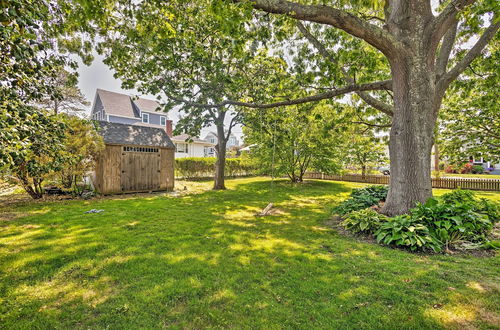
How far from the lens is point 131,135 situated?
12.7 metres

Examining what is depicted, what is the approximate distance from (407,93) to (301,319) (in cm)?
600

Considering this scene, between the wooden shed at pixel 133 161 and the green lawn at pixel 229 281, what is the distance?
6.06 metres

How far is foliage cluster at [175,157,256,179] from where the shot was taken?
805 inches

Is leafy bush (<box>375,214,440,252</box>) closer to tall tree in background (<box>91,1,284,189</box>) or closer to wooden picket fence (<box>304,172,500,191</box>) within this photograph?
tall tree in background (<box>91,1,284,189</box>)

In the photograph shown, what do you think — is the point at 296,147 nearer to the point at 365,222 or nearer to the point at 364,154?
the point at 364,154

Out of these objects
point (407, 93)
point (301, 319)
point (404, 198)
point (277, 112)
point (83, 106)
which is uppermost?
point (83, 106)

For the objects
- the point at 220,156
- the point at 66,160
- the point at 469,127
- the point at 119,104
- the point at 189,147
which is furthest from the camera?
the point at 189,147

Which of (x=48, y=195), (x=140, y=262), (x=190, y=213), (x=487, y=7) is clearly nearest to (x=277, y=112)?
(x=190, y=213)

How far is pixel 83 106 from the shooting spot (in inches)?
930

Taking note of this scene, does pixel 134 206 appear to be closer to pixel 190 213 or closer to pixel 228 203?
pixel 190 213

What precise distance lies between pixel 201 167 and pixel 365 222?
18.2 m

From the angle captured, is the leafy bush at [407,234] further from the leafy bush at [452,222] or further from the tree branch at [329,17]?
the tree branch at [329,17]

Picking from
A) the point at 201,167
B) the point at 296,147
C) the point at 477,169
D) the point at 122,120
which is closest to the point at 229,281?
the point at 296,147

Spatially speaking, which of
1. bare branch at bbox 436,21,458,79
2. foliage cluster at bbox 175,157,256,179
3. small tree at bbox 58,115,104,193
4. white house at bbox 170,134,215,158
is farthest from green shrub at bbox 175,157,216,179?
bare branch at bbox 436,21,458,79
